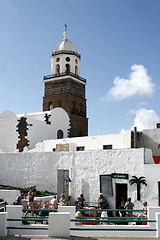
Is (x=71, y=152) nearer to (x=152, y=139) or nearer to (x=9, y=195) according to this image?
(x=9, y=195)

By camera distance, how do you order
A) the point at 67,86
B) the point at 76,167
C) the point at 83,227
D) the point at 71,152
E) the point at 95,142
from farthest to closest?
1. the point at 67,86
2. the point at 95,142
3. the point at 71,152
4. the point at 76,167
5. the point at 83,227

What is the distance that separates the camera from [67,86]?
122 ft

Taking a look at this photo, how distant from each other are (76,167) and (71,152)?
1077 millimetres

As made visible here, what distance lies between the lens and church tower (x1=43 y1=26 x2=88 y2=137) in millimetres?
37156

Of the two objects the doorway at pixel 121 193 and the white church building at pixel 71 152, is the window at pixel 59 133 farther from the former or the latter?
the doorway at pixel 121 193

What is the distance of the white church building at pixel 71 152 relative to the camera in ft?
55.6

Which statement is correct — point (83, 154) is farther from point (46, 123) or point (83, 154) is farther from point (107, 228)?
point (46, 123)

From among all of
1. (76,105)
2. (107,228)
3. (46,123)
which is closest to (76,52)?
(76,105)

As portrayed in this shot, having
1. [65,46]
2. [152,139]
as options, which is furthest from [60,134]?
[152,139]

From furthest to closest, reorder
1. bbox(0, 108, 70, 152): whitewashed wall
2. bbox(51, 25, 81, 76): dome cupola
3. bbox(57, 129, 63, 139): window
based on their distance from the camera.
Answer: bbox(51, 25, 81, 76): dome cupola → bbox(57, 129, 63, 139): window → bbox(0, 108, 70, 152): whitewashed wall

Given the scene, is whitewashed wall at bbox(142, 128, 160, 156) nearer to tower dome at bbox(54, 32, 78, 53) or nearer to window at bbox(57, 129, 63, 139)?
window at bbox(57, 129, 63, 139)

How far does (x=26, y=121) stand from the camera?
97.3 feet

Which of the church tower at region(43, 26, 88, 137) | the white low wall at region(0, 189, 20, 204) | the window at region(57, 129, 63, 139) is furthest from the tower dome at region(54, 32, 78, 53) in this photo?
the white low wall at region(0, 189, 20, 204)

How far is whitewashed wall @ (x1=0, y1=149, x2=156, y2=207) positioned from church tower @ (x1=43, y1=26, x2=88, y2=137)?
47.7ft
